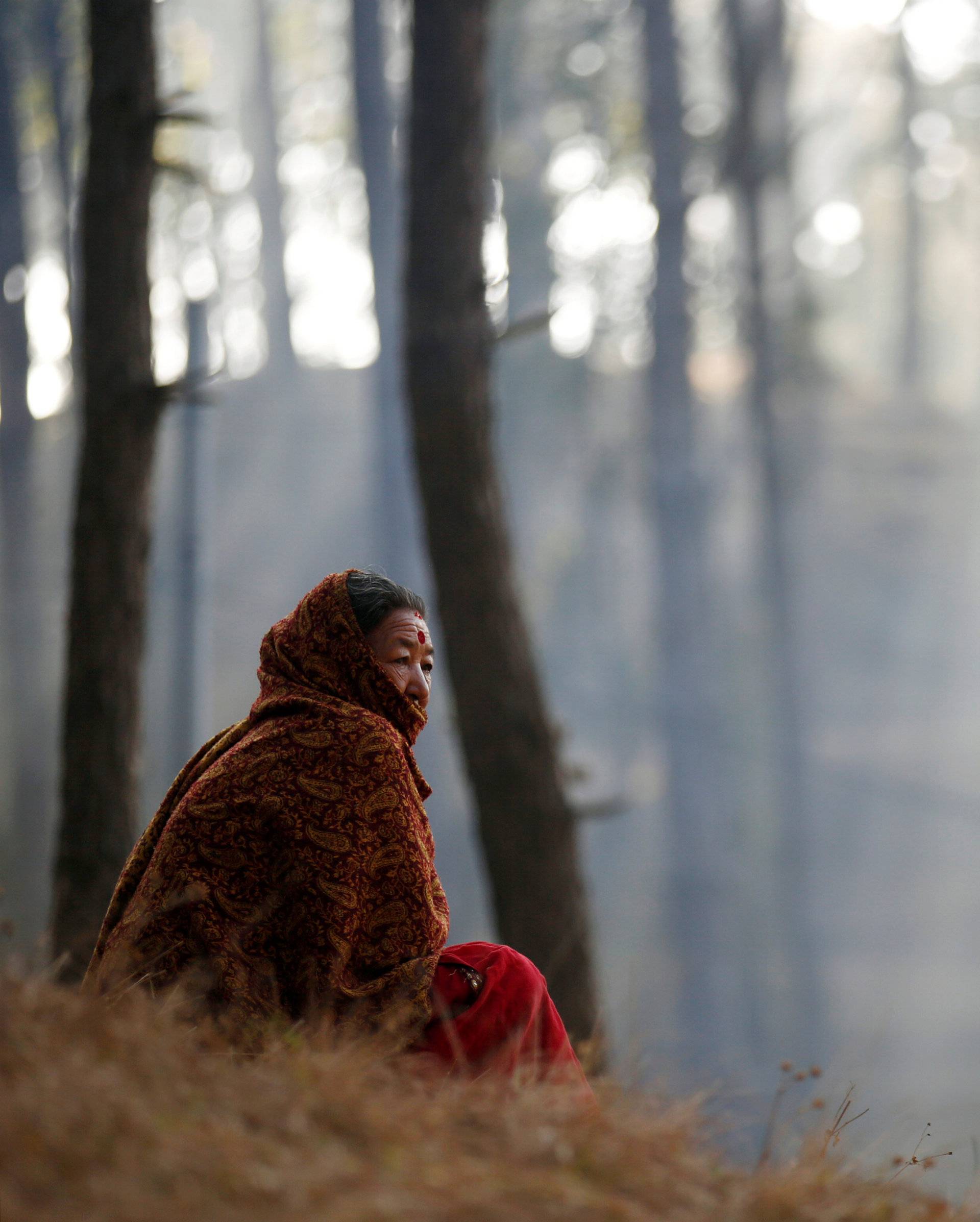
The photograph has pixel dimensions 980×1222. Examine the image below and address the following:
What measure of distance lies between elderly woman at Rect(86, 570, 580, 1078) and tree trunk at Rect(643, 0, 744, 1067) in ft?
46.2

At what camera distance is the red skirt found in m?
2.91

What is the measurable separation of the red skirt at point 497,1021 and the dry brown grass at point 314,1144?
1.00 feet

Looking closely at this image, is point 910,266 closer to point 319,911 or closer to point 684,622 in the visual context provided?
point 684,622

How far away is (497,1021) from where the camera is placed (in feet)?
9.82

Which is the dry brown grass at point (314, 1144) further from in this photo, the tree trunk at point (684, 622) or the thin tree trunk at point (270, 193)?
the thin tree trunk at point (270, 193)

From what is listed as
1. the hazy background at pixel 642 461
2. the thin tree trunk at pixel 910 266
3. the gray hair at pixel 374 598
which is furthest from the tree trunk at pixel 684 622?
the gray hair at pixel 374 598

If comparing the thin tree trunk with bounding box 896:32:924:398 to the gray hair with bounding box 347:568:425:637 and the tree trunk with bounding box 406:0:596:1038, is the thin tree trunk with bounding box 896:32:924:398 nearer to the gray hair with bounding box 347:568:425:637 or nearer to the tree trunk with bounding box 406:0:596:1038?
the tree trunk with bounding box 406:0:596:1038

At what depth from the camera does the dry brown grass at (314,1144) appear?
1680 mm

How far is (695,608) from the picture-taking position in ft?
57.7

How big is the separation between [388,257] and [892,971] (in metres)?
12.8

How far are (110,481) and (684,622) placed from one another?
13.0 meters

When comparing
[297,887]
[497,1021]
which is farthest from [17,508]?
[497,1021]

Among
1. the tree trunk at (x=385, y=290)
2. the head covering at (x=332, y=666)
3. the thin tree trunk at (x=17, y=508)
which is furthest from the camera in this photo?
the tree trunk at (x=385, y=290)

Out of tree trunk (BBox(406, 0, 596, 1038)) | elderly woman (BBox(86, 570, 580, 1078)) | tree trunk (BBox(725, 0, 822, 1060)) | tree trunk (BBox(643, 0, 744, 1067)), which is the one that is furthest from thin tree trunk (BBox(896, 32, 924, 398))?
elderly woman (BBox(86, 570, 580, 1078))
